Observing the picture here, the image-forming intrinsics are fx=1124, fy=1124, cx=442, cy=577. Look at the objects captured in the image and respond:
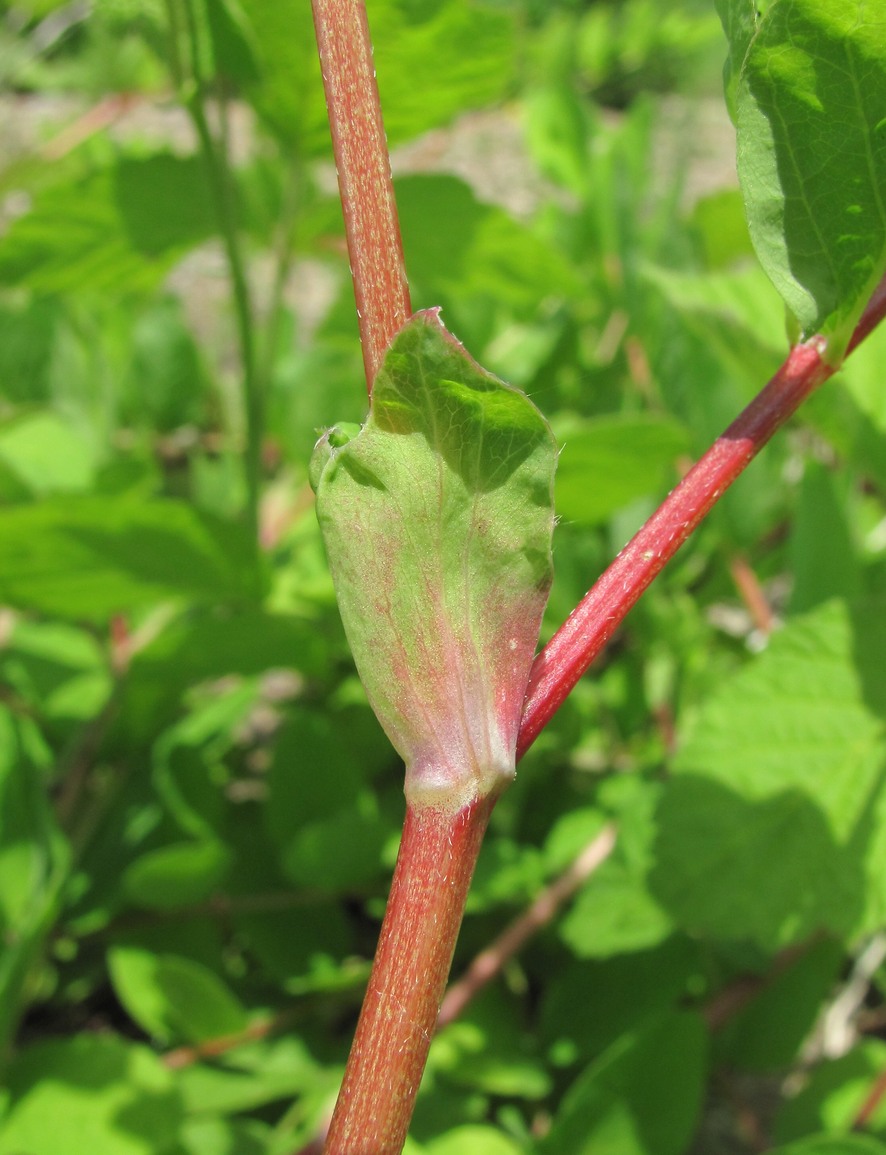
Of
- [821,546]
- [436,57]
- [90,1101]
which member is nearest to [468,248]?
[436,57]

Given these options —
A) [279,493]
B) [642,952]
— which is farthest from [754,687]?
[279,493]

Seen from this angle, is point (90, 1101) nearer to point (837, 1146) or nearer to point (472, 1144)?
point (472, 1144)

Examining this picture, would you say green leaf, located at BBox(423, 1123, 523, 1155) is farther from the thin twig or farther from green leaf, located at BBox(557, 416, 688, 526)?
green leaf, located at BBox(557, 416, 688, 526)

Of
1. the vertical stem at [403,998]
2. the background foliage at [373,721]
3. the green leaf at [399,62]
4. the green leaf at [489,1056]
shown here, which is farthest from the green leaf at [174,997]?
the green leaf at [399,62]

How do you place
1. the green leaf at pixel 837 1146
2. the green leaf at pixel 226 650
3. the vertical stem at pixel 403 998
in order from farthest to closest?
1. the green leaf at pixel 226 650
2. the green leaf at pixel 837 1146
3. the vertical stem at pixel 403 998

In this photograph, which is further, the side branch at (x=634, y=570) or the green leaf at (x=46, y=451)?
the green leaf at (x=46, y=451)

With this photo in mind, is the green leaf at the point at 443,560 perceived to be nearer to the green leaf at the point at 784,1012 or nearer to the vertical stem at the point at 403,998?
the vertical stem at the point at 403,998

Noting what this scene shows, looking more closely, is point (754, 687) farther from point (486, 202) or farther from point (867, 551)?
point (486, 202)
